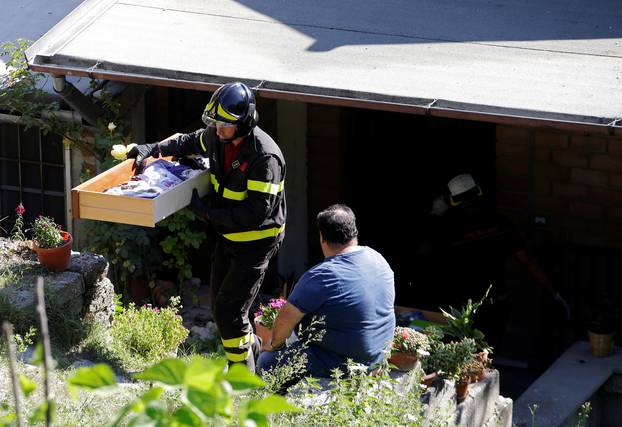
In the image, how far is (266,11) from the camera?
844 cm

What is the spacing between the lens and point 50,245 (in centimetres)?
659

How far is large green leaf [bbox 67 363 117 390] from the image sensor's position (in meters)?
2.27

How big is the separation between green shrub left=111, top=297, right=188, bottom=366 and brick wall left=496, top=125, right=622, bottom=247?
3.45m

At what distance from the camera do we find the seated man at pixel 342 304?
17.8ft

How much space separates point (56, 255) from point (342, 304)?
206 centimetres

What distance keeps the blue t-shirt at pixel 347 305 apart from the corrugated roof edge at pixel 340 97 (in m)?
1.44

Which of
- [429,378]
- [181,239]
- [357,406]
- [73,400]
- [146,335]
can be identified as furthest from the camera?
[181,239]

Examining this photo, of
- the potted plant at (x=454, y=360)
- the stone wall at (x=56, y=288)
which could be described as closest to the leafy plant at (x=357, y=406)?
the potted plant at (x=454, y=360)

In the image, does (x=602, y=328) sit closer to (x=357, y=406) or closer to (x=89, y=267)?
(x=89, y=267)

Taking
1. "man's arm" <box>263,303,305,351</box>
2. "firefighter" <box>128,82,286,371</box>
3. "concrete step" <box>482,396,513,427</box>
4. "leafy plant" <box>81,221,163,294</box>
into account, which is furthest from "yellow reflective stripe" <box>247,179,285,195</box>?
"leafy plant" <box>81,221,163,294</box>

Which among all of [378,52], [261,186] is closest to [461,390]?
[261,186]

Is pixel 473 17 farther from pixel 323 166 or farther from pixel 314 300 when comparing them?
pixel 314 300

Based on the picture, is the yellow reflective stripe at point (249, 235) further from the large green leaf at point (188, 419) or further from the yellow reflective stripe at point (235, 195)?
the large green leaf at point (188, 419)

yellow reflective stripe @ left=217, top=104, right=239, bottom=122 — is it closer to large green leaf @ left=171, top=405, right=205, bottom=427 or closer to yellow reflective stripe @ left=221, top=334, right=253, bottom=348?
yellow reflective stripe @ left=221, top=334, right=253, bottom=348
